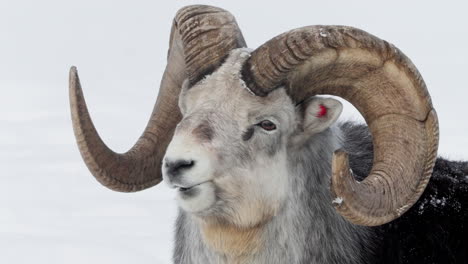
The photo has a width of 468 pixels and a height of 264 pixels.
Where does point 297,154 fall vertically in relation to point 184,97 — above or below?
below

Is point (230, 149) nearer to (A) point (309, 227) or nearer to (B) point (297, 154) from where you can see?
(B) point (297, 154)

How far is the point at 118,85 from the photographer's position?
114 feet

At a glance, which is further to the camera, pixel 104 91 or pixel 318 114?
pixel 104 91

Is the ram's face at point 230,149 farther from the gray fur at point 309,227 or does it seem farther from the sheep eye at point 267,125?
the gray fur at point 309,227

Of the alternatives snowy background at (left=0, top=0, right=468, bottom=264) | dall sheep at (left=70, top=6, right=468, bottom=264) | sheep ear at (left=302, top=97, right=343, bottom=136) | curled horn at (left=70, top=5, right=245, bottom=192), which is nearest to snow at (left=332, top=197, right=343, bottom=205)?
dall sheep at (left=70, top=6, right=468, bottom=264)

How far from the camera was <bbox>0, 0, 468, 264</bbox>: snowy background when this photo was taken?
649 inches

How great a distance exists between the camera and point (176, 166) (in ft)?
24.7

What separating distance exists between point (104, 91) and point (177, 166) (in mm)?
26303

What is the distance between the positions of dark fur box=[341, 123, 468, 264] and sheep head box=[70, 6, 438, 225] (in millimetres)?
831

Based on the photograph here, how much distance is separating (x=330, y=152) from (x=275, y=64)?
3.61 feet

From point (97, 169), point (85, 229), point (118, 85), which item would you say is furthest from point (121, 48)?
point (97, 169)

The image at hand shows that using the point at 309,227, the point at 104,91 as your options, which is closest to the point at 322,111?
the point at 309,227

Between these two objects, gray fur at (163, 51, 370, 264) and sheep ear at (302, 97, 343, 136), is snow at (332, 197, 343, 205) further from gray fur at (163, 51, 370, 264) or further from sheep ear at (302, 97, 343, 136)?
sheep ear at (302, 97, 343, 136)

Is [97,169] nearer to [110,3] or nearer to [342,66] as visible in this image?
[342,66]
